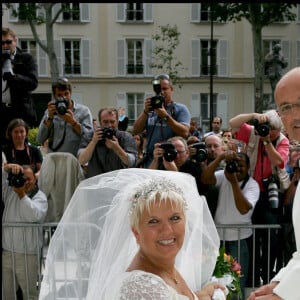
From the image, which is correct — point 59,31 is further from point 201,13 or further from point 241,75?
point 241,75

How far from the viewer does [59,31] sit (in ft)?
88.8

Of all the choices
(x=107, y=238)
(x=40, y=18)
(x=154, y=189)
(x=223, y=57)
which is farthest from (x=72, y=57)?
(x=154, y=189)

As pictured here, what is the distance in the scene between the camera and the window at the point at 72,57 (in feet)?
89.7

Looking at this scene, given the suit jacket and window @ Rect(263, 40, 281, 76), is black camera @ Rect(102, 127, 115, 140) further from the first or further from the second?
window @ Rect(263, 40, 281, 76)

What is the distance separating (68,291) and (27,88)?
201 cm

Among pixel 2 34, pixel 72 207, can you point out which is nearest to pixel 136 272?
pixel 72 207

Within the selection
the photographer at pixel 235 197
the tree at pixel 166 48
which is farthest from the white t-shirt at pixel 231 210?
the tree at pixel 166 48

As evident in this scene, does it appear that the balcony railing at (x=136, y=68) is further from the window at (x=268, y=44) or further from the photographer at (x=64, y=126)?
the photographer at (x=64, y=126)

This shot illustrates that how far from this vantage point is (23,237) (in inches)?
199

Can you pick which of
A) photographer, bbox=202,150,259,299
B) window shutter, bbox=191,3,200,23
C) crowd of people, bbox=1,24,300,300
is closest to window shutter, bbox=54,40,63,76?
window shutter, bbox=191,3,200,23

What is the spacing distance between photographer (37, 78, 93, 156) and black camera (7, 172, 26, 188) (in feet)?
1.78

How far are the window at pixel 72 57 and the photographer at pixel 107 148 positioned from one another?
22.2 metres

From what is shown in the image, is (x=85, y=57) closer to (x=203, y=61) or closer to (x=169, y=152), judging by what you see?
(x=203, y=61)

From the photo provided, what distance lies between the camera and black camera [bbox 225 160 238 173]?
5000mm
